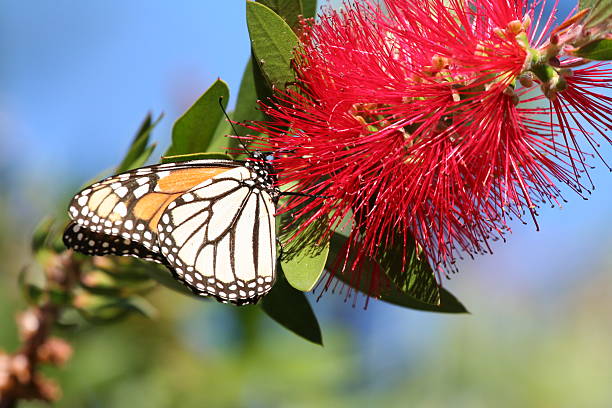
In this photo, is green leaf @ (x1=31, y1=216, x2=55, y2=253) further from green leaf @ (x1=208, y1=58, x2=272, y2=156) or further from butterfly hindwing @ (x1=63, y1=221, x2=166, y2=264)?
green leaf @ (x1=208, y1=58, x2=272, y2=156)

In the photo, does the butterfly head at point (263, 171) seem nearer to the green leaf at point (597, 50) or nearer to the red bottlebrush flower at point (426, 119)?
the red bottlebrush flower at point (426, 119)

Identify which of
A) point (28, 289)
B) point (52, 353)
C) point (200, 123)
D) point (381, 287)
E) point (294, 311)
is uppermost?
point (200, 123)

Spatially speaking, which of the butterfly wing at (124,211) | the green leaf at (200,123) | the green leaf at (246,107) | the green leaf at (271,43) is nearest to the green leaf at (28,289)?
the butterfly wing at (124,211)

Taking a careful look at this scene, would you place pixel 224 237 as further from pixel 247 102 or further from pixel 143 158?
pixel 247 102

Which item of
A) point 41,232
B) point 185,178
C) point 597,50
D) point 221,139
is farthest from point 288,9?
point 41,232

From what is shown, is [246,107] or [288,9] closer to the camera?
[288,9]

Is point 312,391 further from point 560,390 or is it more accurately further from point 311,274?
point 560,390
